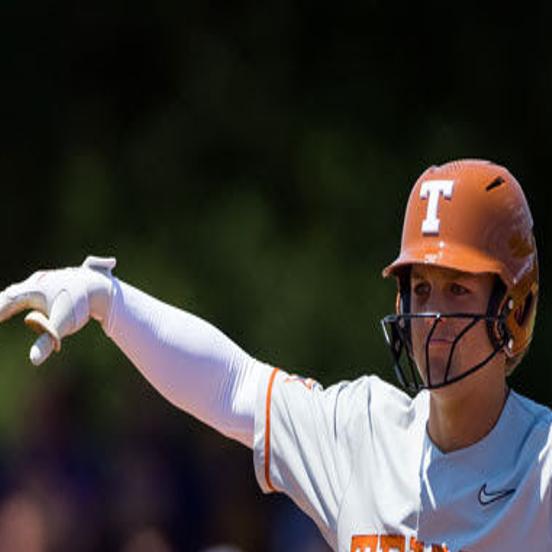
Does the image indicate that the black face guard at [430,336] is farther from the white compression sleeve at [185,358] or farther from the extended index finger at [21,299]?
the extended index finger at [21,299]

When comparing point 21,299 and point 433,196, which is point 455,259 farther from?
point 21,299

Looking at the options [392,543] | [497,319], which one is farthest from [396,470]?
[497,319]

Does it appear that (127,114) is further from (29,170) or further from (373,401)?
(373,401)

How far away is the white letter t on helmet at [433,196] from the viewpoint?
136 inches

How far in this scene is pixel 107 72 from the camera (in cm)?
651

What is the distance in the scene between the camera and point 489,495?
332 cm

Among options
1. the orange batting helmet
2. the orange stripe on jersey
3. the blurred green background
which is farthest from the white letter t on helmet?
the blurred green background

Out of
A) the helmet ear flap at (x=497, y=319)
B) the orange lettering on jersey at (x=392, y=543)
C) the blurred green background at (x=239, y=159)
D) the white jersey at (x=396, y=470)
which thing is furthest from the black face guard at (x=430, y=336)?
the blurred green background at (x=239, y=159)

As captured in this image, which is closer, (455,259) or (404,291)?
(455,259)

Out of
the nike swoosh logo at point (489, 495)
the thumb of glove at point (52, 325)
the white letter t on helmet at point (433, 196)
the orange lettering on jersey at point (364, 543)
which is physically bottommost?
the orange lettering on jersey at point (364, 543)

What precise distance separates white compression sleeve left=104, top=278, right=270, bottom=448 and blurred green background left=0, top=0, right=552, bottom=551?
Answer: 2.30m

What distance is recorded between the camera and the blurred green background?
6.04 metres

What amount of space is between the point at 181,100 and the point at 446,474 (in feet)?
10.8

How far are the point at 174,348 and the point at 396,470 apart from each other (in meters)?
0.54
